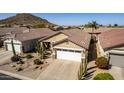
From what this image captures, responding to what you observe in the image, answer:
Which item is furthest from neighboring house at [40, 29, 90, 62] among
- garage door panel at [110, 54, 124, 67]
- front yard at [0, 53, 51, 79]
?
garage door panel at [110, 54, 124, 67]

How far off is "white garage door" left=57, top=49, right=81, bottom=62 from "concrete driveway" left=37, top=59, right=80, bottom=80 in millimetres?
943

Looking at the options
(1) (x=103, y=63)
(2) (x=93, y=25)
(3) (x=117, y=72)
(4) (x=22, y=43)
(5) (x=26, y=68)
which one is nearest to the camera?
(3) (x=117, y=72)

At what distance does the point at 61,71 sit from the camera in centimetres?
1783

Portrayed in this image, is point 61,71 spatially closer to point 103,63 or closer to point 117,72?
point 103,63

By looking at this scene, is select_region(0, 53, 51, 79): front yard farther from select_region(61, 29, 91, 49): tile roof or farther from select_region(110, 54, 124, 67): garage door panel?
select_region(110, 54, 124, 67): garage door panel

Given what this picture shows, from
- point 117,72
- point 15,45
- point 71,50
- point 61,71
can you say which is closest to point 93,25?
point 71,50

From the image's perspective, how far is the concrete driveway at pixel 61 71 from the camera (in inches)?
644

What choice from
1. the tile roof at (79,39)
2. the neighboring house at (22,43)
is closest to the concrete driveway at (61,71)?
the tile roof at (79,39)

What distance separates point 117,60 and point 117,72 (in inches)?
87.0

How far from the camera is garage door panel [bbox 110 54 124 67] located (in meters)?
18.5

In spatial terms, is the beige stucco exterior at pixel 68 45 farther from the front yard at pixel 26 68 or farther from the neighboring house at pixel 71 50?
the front yard at pixel 26 68
